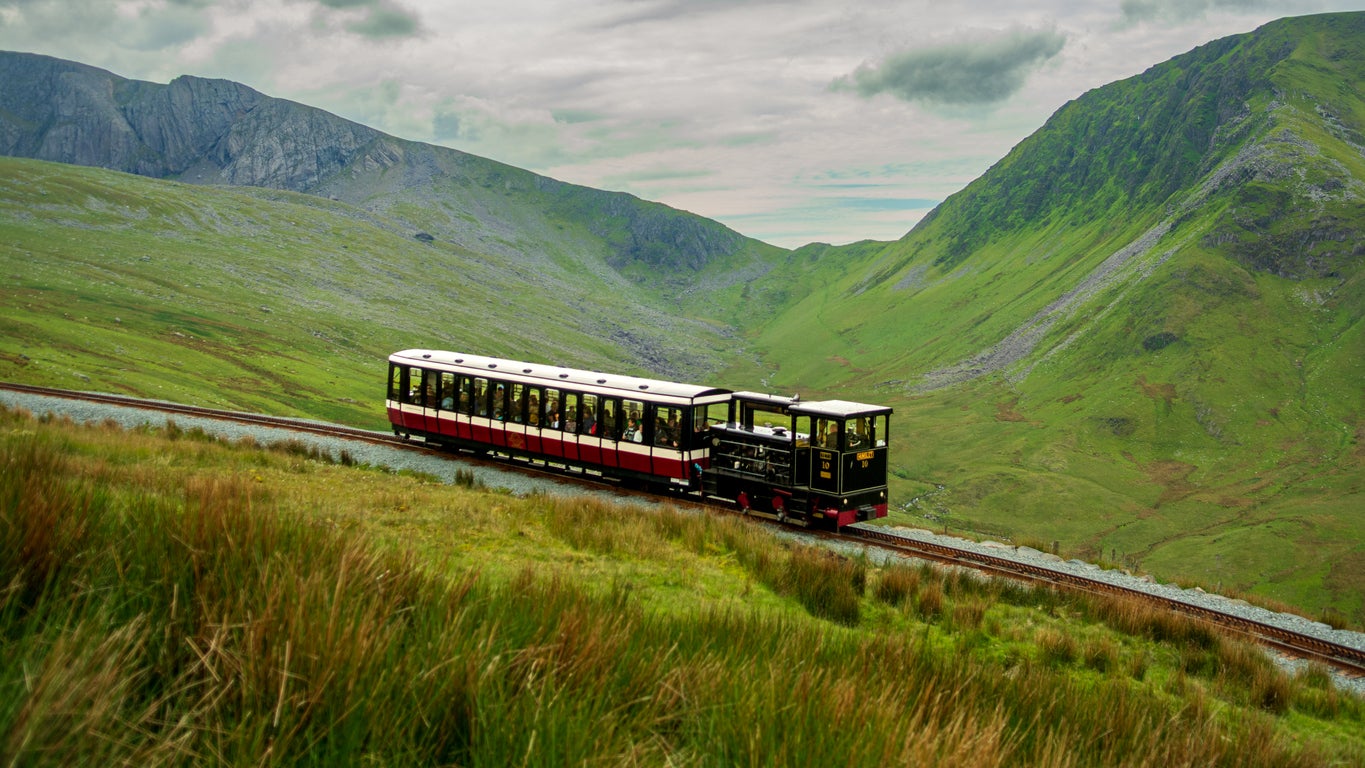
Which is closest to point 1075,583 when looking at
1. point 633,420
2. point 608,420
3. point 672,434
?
point 672,434

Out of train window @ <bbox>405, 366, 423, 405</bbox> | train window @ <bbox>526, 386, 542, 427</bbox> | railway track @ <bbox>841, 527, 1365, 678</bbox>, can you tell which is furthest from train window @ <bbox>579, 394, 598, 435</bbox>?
railway track @ <bbox>841, 527, 1365, 678</bbox>

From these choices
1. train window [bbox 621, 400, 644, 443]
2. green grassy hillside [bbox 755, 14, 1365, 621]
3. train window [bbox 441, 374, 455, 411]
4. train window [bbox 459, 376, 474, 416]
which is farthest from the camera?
green grassy hillside [bbox 755, 14, 1365, 621]

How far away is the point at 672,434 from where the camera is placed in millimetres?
24344

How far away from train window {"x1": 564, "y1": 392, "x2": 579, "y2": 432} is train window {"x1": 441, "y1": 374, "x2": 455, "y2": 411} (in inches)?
A: 207

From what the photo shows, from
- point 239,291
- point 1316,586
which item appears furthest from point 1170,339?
point 239,291

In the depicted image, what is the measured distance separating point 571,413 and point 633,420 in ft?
7.97

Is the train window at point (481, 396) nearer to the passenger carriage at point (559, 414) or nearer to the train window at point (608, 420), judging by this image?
the passenger carriage at point (559, 414)

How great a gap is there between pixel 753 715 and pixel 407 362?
2970 centimetres

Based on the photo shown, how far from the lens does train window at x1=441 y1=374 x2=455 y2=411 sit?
29.5m

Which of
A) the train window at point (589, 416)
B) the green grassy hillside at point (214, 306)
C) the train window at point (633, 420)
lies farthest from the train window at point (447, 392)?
the green grassy hillside at point (214, 306)

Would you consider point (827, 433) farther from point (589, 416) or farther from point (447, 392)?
point (447, 392)

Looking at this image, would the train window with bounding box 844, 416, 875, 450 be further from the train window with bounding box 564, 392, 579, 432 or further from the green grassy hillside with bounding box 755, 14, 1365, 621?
the green grassy hillside with bounding box 755, 14, 1365, 621

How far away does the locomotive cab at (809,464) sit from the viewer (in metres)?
22.0

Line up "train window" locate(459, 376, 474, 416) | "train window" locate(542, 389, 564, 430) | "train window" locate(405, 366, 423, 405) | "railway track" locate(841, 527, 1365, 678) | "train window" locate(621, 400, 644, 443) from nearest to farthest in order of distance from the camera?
"railway track" locate(841, 527, 1365, 678) < "train window" locate(621, 400, 644, 443) < "train window" locate(542, 389, 564, 430) < "train window" locate(459, 376, 474, 416) < "train window" locate(405, 366, 423, 405)
